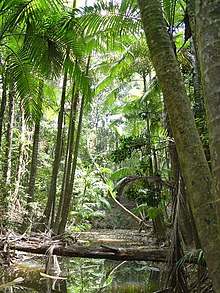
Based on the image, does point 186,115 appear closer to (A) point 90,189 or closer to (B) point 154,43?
(B) point 154,43

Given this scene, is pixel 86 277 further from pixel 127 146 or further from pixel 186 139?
pixel 186 139

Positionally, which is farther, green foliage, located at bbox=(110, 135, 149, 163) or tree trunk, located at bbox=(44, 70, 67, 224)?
tree trunk, located at bbox=(44, 70, 67, 224)

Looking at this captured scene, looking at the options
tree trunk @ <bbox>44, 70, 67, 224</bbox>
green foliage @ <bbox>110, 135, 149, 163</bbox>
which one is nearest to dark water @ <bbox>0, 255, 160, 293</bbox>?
tree trunk @ <bbox>44, 70, 67, 224</bbox>

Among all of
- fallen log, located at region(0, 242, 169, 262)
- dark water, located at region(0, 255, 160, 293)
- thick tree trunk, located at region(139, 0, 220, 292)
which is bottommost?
dark water, located at region(0, 255, 160, 293)

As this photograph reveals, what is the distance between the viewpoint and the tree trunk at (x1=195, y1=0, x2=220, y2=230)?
5.02 feet

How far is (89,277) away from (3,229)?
2.40 meters

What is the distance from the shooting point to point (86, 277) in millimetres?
5898

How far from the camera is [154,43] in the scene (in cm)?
265

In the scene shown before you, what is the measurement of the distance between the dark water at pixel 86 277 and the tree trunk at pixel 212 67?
3904 mm

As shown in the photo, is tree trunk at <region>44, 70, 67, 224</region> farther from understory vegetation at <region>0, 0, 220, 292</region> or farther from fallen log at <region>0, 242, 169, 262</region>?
fallen log at <region>0, 242, 169, 262</region>

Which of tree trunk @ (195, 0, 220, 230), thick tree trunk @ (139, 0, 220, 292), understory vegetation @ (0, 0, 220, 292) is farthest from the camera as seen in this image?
understory vegetation @ (0, 0, 220, 292)

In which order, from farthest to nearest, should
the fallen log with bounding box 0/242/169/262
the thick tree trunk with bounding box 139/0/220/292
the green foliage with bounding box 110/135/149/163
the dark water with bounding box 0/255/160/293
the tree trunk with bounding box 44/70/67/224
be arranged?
the tree trunk with bounding box 44/70/67/224
the dark water with bounding box 0/255/160/293
the fallen log with bounding box 0/242/169/262
the green foliage with bounding box 110/135/149/163
the thick tree trunk with bounding box 139/0/220/292

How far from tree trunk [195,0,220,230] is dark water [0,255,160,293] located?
3904 mm

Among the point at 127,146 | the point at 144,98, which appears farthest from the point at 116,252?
the point at 144,98
